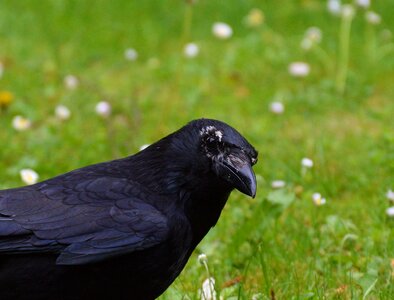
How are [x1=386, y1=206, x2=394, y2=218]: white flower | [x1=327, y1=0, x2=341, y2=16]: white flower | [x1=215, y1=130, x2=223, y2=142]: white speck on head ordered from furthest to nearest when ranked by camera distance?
[x1=327, y1=0, x2=341, y2=16]: white flower < [x1=386, y1=206, x2=394, y2=218]: white flower < [x1=215, y1=130, x2=223, y2=142]: white speck on head

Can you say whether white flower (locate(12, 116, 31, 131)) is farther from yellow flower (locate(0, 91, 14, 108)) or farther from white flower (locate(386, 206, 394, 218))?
white flower (locate(386, 206, 394, 218))

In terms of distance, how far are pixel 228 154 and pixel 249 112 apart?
12.7 ft

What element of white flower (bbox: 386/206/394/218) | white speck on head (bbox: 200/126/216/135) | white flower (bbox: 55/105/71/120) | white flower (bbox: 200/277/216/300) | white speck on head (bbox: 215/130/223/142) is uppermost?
white flower (bbox: 55/105/71/120)

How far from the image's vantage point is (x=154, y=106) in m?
7.48

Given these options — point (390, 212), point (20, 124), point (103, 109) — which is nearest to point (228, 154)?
point (390, 212)

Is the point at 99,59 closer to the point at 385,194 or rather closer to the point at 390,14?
the point at 390,14

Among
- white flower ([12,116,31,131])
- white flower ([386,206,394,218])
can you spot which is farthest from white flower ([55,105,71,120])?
white flower ([386,206,394,218])

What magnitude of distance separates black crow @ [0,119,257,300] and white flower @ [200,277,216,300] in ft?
1.12

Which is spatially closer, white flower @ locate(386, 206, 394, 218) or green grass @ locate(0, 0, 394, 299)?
green grass @ locate(0, 0, 394, 299)

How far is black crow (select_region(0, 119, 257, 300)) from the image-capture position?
3355mm

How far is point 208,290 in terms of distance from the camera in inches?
154

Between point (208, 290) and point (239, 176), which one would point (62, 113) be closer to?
point (208, 290)

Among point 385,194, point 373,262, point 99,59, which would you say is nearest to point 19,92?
point 99,59

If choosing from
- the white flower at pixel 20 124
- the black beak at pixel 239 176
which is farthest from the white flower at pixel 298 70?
the black beak at pixel 239 176
